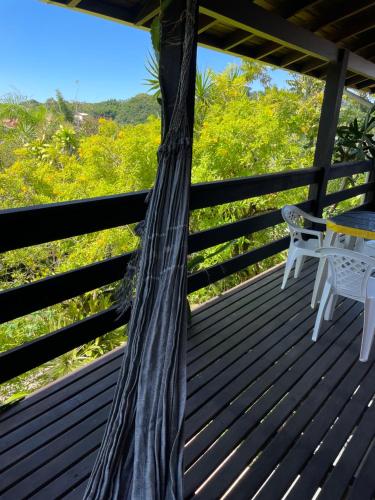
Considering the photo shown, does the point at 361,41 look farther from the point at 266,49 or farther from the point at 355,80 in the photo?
the point at 266,49

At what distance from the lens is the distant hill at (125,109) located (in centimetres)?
648

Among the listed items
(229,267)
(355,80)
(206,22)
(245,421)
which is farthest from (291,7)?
(245,421)

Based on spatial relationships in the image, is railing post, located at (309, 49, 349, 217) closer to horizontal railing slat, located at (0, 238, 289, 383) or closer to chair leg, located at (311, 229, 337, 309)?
chair leg, located at (311, 229, 337, 309)

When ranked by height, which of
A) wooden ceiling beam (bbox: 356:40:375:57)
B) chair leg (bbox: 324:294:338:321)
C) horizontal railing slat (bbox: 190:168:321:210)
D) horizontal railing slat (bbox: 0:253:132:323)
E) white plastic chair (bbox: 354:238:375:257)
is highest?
wooden ceiling beam (bbox: 356:40:375:57)

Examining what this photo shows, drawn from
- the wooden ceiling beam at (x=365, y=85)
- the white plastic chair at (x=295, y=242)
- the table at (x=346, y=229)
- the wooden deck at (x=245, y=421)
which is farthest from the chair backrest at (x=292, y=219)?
the wooden ceiling beam at (x=365, y=85)

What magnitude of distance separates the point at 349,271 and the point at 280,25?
1.73m

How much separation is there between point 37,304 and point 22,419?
0.49m

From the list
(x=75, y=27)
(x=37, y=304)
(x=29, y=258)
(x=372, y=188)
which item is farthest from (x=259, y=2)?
(x=75, y=27)

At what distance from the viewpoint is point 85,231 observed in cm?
158

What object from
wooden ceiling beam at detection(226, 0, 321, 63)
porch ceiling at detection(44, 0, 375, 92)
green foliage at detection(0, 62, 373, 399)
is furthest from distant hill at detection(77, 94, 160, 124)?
wooden ceiling beam at detection(226, 0, 321, 63)

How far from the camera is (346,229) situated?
215 centimetres

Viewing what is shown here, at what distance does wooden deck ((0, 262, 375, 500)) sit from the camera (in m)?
1.22

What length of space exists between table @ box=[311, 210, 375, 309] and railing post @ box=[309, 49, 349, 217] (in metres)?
0.95

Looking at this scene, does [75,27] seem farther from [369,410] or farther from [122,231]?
[369,410]
